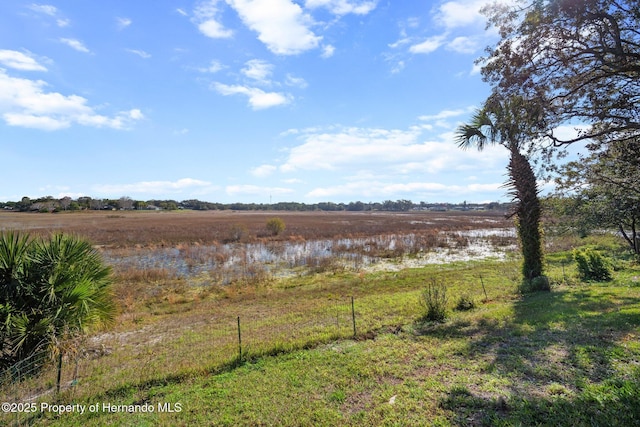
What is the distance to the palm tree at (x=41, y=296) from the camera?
6000 millimetres

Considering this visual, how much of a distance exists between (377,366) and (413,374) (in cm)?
67

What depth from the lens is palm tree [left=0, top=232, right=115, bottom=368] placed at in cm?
600

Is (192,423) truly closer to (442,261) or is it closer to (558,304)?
(558,304)

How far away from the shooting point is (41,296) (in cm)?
A: 644

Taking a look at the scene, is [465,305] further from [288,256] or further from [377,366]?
[288,256]

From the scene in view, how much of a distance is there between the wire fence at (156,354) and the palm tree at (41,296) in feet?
1.48

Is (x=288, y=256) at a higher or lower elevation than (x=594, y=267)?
lower

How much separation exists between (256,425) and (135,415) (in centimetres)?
198

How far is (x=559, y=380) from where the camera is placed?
4.77 m

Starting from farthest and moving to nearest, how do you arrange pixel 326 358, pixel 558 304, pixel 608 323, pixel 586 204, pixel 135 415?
pixel 586 204 < pixel 558 304 < pixel 608 323 < pixel 326 358 < pixel 135 415

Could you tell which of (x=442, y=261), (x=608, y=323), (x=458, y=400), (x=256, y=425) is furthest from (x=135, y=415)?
(x=442, y=261)

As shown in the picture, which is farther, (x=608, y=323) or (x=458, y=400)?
(x=608, y=323)

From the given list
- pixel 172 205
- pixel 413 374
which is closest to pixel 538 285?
pixel 413 374

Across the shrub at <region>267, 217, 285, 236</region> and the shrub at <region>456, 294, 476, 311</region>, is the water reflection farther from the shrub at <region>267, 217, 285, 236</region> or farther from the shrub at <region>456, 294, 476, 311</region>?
the shrub at <region>456, 294, 476, 311</region>
